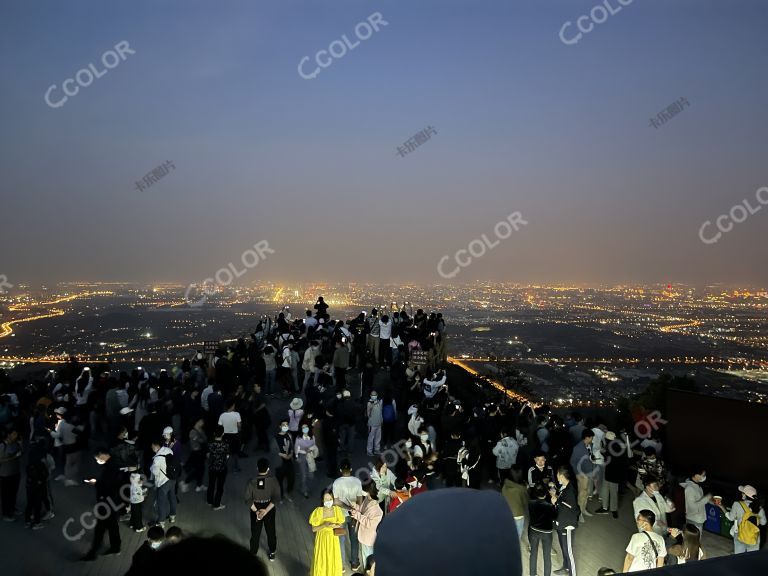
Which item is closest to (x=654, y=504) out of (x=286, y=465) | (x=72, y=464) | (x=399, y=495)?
(x=399, y=495)

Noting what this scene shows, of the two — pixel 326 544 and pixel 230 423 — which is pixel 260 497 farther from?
pixel 230 423

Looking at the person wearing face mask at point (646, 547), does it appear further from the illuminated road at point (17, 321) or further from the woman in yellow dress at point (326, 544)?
the illuminated road at point (17, 321)

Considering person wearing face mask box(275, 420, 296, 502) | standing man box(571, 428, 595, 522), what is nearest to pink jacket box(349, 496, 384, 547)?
person wearing face mask box(275, 420, 296, 502)

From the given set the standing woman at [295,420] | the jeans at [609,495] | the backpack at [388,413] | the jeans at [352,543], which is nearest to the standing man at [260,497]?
the jeans at [352,543]

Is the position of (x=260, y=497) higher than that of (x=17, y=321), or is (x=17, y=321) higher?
(x=17, y=321)

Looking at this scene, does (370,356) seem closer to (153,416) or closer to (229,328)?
(153,416)

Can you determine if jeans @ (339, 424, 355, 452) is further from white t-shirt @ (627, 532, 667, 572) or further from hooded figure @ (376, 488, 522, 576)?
hooded figure @ (376, 488, 522, 576)
